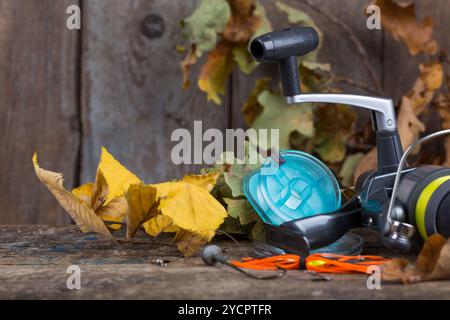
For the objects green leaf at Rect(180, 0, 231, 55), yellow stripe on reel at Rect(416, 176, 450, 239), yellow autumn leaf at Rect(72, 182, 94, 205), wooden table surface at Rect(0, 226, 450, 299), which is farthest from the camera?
green leaf at Rect(180, 0, 231, 55)

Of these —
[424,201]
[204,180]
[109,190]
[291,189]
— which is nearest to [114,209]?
[109,190]

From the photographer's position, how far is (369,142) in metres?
1.67

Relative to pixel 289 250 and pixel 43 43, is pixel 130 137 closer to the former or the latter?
pixel 43 43

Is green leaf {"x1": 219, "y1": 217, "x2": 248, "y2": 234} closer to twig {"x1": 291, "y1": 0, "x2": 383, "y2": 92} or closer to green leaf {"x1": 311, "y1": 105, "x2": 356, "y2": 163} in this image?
green leaf {"x1": 311, "y1": 105, "x2": 356, "y2": 163}

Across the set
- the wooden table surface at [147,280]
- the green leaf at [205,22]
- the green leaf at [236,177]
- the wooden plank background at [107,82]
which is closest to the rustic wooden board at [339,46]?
the wooden plank background at [107,82]

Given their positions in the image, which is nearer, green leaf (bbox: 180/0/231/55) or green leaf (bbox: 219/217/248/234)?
green leaf (bbox: 219/217/248/234)

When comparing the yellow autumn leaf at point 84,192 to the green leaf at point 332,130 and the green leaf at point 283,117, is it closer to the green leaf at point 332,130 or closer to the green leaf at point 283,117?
the green leaf at point 283,117

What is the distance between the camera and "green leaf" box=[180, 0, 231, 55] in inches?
61.9

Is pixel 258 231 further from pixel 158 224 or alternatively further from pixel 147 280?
pixel 147 280

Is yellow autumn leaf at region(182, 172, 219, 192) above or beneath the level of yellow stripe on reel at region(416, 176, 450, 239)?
above

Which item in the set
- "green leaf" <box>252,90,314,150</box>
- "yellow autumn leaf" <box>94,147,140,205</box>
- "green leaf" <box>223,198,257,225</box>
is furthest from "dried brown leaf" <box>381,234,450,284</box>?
"green leaf" <box>252,90,314,150</box>

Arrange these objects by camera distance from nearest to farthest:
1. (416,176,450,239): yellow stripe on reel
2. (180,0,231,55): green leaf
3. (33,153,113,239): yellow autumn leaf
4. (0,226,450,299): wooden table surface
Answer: (0,226,450,299): wooden table surface < (416,176,450,239): yellow stripe on reel < (33,153,113,239): yellow autumn leaf < (180,0,231,55): green leaf

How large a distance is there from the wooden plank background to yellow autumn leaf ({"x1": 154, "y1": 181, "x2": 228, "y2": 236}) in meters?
0.67

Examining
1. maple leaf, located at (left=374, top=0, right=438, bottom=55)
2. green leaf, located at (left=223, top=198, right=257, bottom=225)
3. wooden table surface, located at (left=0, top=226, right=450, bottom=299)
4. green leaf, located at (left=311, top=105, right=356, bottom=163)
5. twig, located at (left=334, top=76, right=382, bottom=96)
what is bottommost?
wooden table surface, located at (left=0, top=226, right=450, bottom=299)
